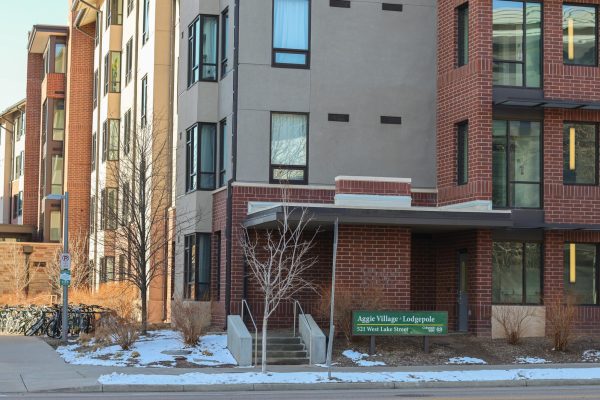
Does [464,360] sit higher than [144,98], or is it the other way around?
[144,98]

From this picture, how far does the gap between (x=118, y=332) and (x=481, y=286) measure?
10.2 metres

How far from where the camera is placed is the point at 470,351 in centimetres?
2781

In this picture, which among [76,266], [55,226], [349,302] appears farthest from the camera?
[55,226]

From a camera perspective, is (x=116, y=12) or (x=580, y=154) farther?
(x=116, y=12)

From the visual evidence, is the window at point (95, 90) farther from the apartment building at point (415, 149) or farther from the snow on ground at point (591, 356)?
the snow on ground at point (591, 356)

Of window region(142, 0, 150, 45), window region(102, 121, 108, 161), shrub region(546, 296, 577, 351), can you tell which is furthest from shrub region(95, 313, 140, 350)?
window region(102, 121, 108, 161)

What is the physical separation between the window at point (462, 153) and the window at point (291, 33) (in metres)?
5.08

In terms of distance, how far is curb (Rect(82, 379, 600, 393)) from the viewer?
2116 centimetres

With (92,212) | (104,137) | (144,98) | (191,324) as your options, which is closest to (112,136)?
(104,137)

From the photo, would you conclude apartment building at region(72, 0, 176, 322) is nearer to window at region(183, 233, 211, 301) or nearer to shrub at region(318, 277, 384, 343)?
window at region(183, 233, 211, 301)

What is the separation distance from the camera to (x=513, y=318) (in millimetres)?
29578

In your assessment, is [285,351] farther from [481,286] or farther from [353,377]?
[481,286]

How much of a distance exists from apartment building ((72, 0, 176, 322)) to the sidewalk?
7.72 m

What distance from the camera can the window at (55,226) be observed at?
62.5m
